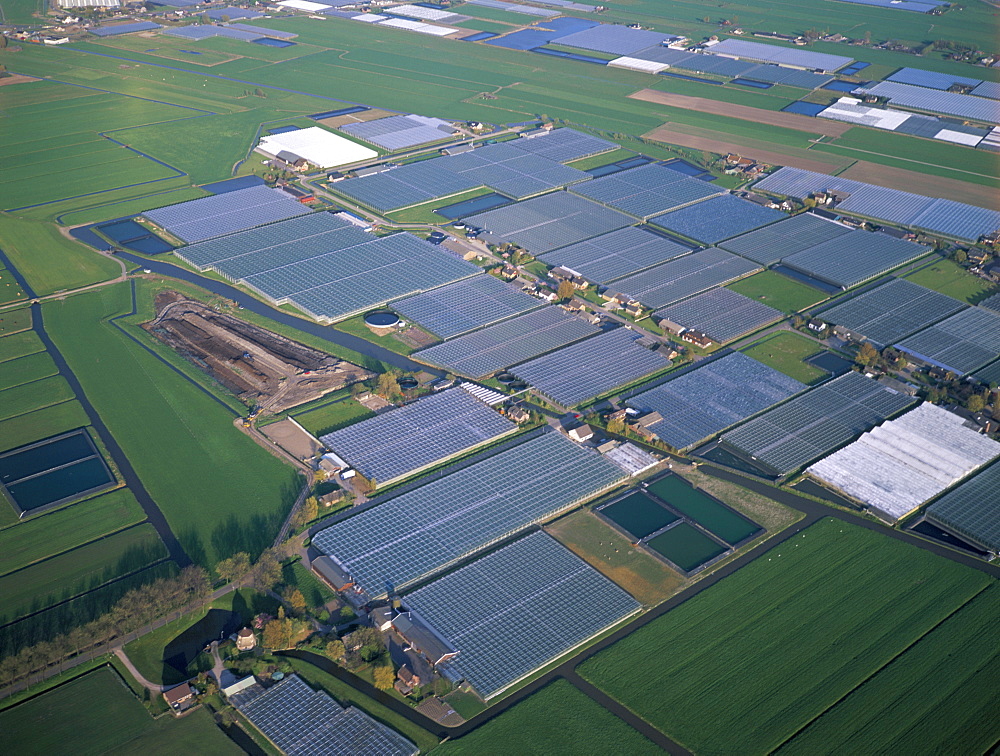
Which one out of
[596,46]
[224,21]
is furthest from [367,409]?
[224,21]

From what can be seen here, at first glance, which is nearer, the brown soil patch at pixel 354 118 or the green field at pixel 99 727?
the green field at pixel 99 727

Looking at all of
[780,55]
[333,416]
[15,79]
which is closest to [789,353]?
[333,416]

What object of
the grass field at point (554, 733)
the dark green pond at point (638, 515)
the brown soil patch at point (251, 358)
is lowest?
A: the grass field at point (554, 733)

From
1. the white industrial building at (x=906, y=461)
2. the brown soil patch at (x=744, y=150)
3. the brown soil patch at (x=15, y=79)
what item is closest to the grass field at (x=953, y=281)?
the white industrial building at (x=906, y=461)

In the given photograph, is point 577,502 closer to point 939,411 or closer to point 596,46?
point 939,411

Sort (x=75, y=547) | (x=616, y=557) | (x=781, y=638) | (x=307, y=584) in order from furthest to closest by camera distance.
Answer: (x=616, y=557) → (x=75, y=547) → (x=307, y=584) → (x=781, y=638)

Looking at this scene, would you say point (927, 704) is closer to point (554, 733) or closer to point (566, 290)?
point (554, 733)

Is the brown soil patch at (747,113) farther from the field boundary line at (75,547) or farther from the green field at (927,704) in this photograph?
the field boundary line at (75,547)
